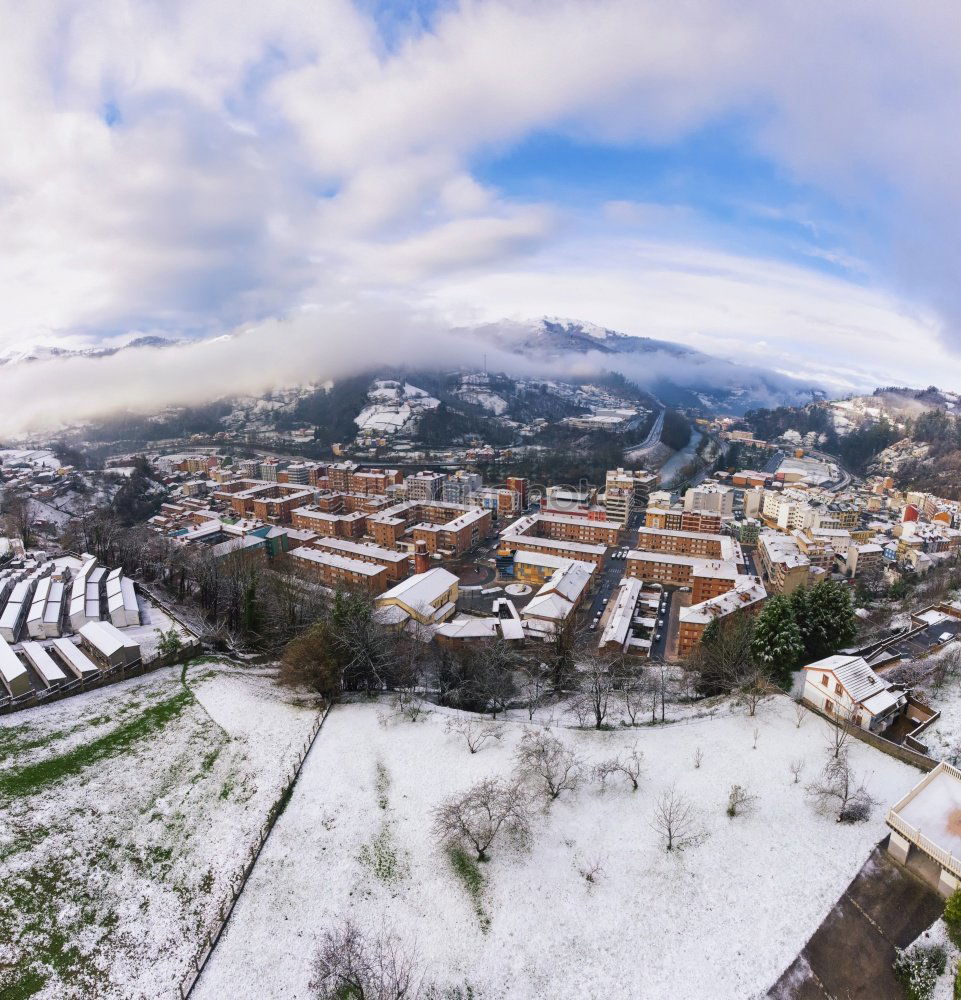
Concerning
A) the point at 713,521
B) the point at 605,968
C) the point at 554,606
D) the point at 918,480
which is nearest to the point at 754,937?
the point at 605,968

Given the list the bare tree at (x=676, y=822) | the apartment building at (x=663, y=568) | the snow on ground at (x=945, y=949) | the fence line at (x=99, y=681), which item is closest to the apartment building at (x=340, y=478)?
the apartment building at (x=663, y=568)

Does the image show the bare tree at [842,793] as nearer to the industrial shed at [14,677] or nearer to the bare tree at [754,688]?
the bare tree at [754,688]

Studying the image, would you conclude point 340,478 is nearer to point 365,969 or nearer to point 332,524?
point 332,524

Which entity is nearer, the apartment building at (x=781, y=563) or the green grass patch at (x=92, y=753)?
the green grass patch at (x=92, y=753)

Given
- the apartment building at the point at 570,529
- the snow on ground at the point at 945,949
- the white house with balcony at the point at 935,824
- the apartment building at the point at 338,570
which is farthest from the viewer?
the apartment building at the point at 570,529

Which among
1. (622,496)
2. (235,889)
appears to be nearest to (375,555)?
(622,496)

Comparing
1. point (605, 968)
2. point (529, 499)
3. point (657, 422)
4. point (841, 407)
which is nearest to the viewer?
point (605, 968)

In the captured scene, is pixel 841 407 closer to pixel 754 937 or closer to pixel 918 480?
pixel 918 480
